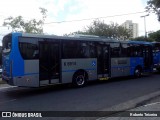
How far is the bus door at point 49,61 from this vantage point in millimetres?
13344

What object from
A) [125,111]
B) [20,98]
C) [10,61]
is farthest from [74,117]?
[10,61]

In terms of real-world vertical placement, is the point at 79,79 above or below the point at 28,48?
below

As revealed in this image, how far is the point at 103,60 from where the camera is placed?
17.2 m

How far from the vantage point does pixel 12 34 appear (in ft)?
40.7

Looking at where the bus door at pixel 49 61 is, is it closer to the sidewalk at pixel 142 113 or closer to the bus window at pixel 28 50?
the bus window at pixel 28 50

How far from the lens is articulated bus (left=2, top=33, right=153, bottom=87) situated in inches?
489

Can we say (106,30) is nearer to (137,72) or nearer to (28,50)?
(137,72)

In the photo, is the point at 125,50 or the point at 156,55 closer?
the point at 125,50

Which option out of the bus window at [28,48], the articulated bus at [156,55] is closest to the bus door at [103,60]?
the bus window at [28,48]

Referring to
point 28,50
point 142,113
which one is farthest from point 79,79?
point 142,113

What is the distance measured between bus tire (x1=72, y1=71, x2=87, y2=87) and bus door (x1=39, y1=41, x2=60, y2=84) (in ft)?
4.57

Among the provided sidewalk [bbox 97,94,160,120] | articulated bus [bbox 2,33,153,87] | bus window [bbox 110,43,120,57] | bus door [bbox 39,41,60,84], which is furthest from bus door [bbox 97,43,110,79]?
sidewalk [bbox 97,94,160,120]

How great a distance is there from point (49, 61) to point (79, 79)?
2.58 meters

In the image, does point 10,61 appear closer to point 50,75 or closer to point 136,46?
point 50,75
